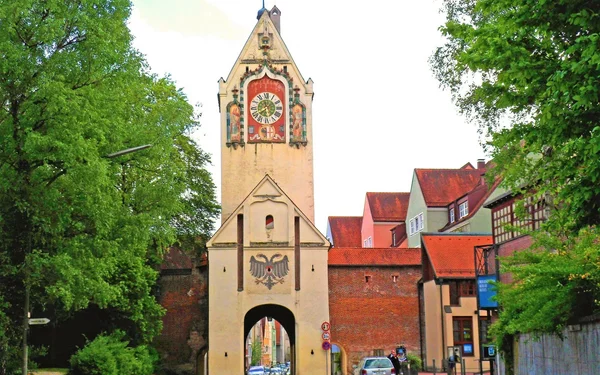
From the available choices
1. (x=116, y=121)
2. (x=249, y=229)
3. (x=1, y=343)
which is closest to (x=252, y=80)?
(x=249, y=229)

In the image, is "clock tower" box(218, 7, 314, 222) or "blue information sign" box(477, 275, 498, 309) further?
"clock tower" box(218, 7, 314, 222)

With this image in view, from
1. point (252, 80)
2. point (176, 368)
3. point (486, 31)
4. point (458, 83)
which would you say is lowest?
point (176, 368)

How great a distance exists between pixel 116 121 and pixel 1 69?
356 centimetres

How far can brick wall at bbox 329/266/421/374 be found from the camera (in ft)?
156

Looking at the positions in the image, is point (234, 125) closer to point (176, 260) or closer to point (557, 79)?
point (176, 260)

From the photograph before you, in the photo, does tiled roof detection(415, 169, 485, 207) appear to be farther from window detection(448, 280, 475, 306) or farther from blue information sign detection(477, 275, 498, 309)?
blue information sign detection(477, 275, 498, 309)

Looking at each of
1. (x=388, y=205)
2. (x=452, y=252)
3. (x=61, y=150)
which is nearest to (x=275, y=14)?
(x=452, y=252)

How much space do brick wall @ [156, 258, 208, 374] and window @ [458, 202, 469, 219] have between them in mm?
19729

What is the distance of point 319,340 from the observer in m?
45.8

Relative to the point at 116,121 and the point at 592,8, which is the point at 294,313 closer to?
the point at 116,121

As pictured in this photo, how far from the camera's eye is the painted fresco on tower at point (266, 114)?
50.8 metres

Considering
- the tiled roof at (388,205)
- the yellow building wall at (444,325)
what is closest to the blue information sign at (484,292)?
the yellow building wall at (444,325)

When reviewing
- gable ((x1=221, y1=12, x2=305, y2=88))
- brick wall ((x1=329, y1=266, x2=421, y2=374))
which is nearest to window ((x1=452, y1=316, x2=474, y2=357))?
brick wall ((x1=329, y1=266, x2=421, y2=374))

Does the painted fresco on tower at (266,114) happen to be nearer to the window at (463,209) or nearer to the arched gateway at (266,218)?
the arched gateway at (266,218)
